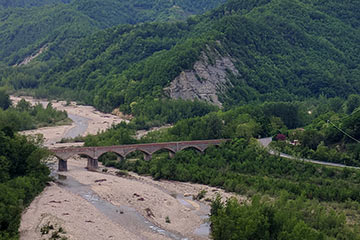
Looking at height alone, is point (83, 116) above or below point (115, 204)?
below

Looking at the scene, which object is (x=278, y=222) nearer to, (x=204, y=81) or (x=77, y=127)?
(x=77, y=127)

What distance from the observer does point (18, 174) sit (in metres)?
77.2

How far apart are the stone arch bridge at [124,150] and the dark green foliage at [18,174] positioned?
6412 millimetres

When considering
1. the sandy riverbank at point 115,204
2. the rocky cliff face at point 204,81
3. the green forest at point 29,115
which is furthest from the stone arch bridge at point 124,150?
the rocky cliff face at point 204,81

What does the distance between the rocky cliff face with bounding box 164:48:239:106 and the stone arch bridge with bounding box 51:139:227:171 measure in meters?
50.8

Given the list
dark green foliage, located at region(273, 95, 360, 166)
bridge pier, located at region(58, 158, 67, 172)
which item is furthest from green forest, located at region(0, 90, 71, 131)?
dark green foliage, located at region(273, 95, 360, 166)

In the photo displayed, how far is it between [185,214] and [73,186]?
742 inches

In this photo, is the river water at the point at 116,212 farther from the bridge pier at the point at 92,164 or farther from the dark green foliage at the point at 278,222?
the bridge pier at the point at 92,164

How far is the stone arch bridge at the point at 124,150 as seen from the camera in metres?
90.1

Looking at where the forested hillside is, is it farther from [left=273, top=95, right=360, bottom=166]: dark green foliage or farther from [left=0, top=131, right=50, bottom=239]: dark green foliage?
[left=0, top=131, right=50, bottom=239]: dark green foliage

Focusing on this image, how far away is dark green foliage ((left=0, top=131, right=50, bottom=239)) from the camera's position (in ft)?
202

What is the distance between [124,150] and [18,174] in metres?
21.9

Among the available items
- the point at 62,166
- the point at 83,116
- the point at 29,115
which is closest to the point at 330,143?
the point at 62,166

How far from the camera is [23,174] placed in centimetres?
7731
